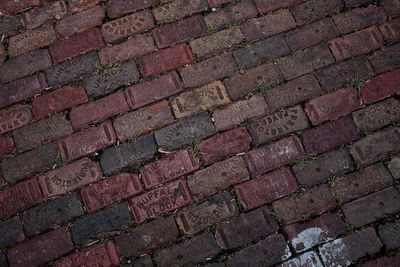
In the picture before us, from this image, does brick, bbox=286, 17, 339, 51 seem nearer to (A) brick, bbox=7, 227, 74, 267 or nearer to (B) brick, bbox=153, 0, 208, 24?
(B) brick, bbox=153, 0, 208, 24

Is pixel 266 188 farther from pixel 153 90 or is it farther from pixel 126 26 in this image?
pixel 126 26

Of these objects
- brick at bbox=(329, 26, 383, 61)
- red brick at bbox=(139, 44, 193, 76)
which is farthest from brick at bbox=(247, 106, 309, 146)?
red brick at bbox=(139, 44, 193, 76)

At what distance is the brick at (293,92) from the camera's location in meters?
1.73

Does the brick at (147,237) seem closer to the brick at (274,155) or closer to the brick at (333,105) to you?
the brick at (274,155)

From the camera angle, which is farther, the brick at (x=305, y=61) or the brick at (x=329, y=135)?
the brick at (x=305, y=61)

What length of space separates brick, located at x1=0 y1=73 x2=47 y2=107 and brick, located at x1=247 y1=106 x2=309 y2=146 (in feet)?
3.38

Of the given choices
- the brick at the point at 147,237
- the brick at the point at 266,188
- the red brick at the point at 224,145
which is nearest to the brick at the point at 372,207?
the brick at the point at 266,188

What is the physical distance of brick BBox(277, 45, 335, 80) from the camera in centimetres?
178

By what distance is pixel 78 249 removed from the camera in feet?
5.21

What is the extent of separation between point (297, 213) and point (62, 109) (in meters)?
1.17

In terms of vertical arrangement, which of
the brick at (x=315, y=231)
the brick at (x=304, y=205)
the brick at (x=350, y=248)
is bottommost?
the brick at (x=350, y=248)

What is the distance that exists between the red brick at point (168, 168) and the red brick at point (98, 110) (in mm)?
307

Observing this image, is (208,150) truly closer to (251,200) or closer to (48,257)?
(251,200)

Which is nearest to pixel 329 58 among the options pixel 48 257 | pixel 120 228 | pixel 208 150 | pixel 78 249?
Answer: pixel 208 150
